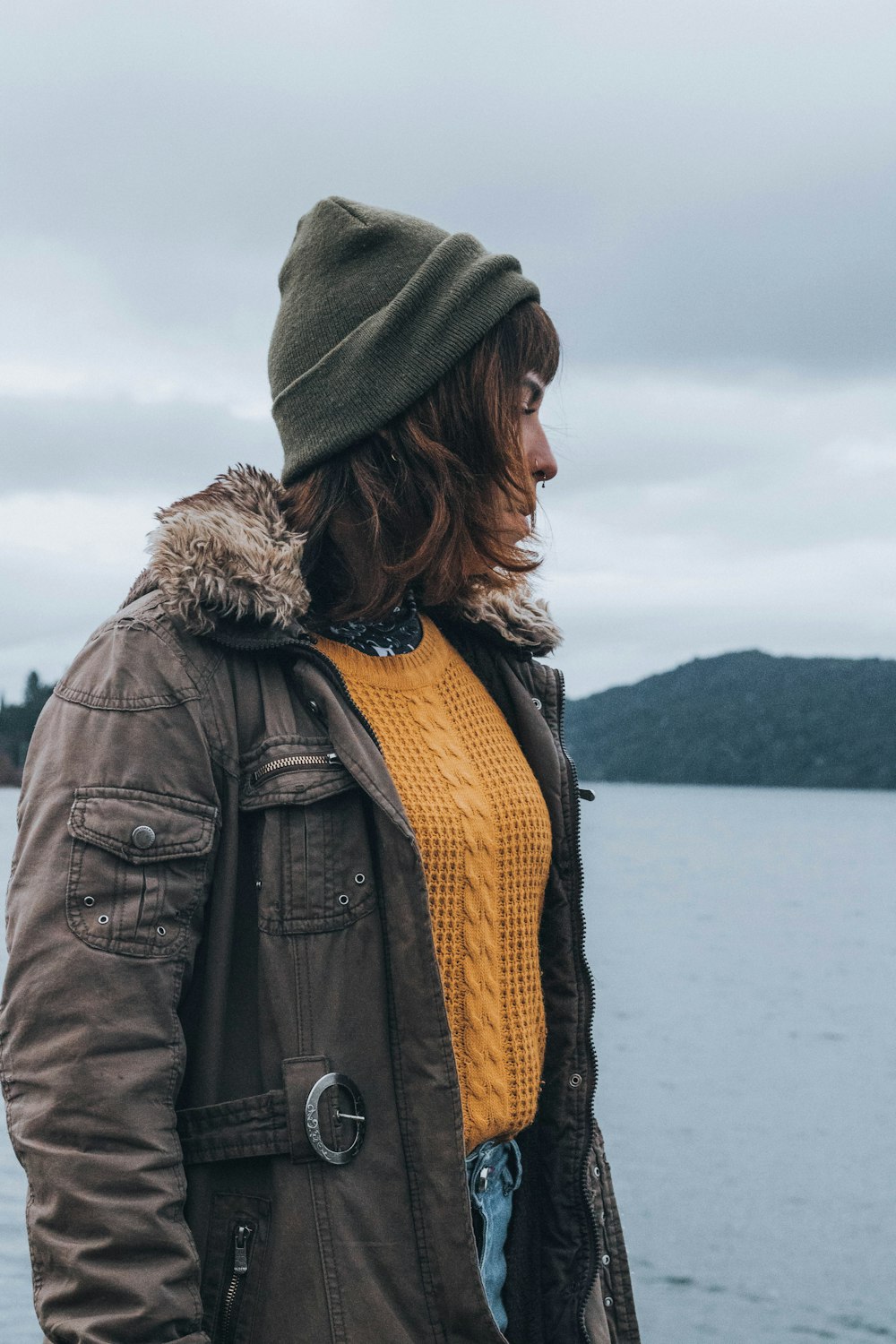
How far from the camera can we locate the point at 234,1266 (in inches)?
63.1

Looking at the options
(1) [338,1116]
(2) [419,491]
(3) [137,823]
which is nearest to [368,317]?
(2) [419,491]

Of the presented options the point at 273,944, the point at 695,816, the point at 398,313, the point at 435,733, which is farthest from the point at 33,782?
the point at 695,816

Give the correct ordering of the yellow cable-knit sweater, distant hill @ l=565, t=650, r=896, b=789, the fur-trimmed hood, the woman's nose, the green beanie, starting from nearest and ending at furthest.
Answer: the fur-trimmed hood, the yellow cable-knit sweater, the green beanie, the woman's nose, distant hill @ l=565, t=650, r=896, b=789

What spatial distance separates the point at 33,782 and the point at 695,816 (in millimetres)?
114516

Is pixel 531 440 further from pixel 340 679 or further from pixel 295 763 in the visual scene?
pixel 295 763

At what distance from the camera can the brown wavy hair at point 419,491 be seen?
78.7 inches

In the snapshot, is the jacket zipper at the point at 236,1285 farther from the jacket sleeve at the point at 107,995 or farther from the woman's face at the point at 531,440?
the woman's face at the point at 531,440

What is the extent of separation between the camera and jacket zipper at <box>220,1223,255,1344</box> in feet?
5.25

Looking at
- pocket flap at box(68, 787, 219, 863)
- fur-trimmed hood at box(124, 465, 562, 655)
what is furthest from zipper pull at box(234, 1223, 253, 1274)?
fur-trimmed hood at box(124, 465, 562, 655)

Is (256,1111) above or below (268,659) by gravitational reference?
below

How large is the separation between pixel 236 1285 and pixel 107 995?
410 millimetres

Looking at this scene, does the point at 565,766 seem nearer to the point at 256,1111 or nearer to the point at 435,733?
the point at 435,733

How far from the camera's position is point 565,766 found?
2.17 m

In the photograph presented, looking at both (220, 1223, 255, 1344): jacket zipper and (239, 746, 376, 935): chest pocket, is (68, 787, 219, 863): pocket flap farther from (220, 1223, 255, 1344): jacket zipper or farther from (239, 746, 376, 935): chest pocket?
(220, 1223, 255, 1344): jacket zipper
